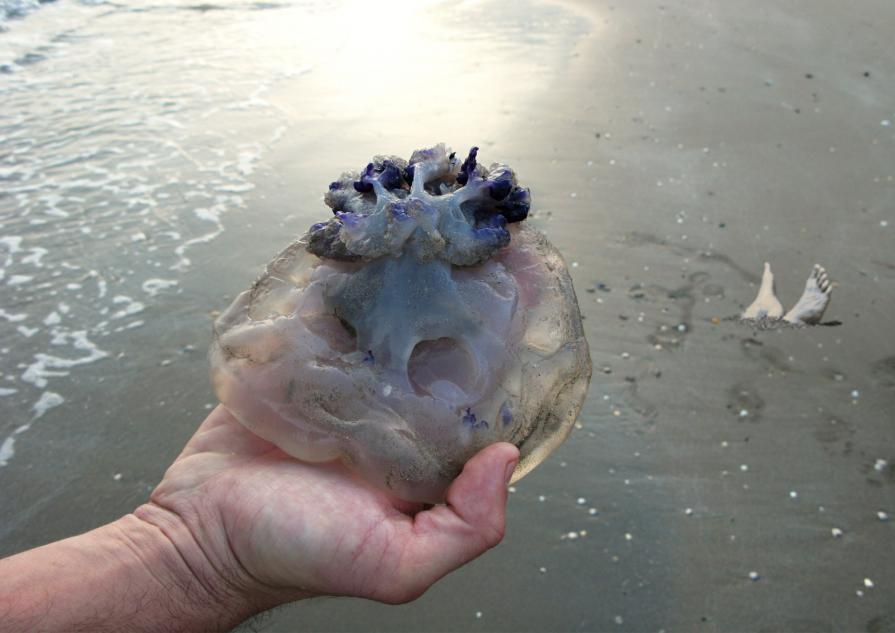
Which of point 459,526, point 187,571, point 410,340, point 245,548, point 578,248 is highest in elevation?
point 410,340

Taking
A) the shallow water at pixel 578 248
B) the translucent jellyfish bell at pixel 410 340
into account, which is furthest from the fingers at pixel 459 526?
the shallow water at pixel 578 248

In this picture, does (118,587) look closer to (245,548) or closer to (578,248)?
(245,548)

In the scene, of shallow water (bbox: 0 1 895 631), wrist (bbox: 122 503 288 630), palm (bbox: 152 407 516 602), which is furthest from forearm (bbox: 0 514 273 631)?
shallow water (bbox: 0 1 895 631)

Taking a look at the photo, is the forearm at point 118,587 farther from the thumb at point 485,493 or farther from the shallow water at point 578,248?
the shallow water at point 578,248

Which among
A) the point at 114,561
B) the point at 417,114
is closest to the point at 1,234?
the point at 417,114

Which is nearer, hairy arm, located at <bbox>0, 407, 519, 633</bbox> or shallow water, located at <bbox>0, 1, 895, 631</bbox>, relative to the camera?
hairy arm, located at <bbox>0, 407, 519, 633</bbox>

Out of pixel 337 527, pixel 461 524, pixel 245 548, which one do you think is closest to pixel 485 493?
pixel 461 524

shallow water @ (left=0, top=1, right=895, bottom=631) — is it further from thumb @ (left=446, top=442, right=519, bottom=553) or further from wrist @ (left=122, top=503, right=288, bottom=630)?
thumb @ (left=446, top=442, right=519, bottom=553)

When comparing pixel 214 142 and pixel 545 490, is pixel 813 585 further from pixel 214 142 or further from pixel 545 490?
pixel 214 142
